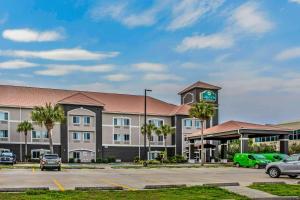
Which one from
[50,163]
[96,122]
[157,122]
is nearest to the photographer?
[50,163]

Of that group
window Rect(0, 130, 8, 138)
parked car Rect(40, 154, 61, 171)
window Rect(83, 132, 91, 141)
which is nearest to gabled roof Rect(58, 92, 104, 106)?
window Rect(83, 132, 91, 141)

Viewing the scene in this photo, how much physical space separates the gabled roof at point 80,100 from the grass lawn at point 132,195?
58.1m

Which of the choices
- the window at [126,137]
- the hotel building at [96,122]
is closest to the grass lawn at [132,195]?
the hotel building at [96,122]

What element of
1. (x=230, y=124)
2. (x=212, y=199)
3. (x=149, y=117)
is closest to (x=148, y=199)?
(x=212, y=199)

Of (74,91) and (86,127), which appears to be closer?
(86,127)

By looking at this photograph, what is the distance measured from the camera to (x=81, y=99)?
75.2 metres

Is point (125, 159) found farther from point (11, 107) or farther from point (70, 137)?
point (11, 107)

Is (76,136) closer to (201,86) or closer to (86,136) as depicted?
(86,136)

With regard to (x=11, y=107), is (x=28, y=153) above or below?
below

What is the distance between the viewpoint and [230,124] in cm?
5719

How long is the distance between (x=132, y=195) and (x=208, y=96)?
6837cm

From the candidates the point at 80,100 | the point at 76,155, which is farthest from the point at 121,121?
the point at 76,155

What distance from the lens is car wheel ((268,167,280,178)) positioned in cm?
2784

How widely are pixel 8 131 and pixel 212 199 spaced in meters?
61.6
